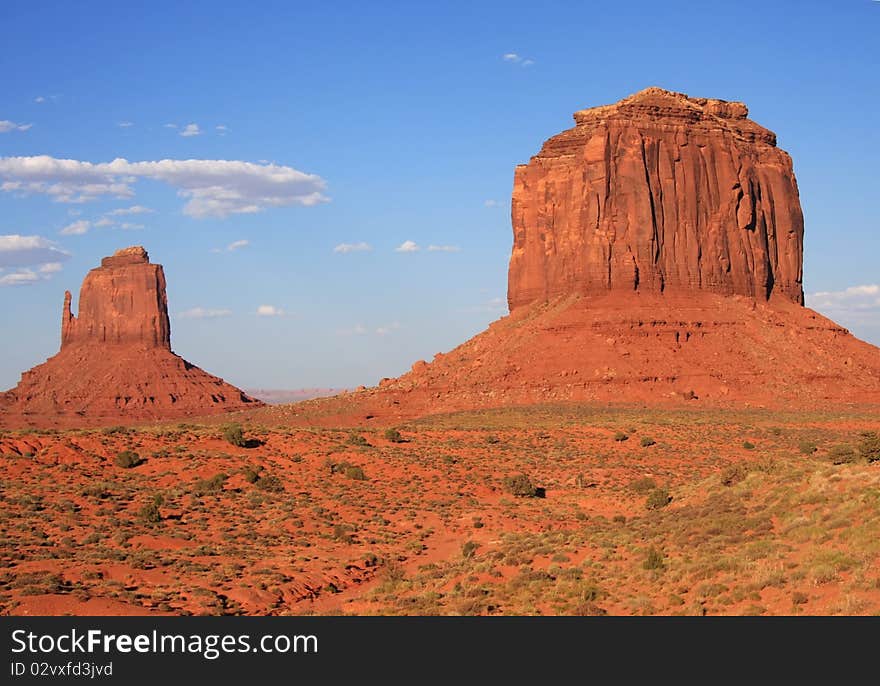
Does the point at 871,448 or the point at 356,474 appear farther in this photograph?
the point at 356,474

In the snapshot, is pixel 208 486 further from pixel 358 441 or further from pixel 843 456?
pixel 843 456

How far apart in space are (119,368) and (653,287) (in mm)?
79736

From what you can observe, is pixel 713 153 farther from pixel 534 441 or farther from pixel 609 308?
pixel 534 441

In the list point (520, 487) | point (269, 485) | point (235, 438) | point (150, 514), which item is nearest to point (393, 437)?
point (235, 438)

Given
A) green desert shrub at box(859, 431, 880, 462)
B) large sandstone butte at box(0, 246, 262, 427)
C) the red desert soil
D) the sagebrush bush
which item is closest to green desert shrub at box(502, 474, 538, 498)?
the red desert soil

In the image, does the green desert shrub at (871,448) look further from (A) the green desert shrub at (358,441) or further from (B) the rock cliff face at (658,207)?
(B) the rock cliff face at (658,207)

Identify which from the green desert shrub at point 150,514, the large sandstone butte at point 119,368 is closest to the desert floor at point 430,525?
the green desert shrub at point 150,514

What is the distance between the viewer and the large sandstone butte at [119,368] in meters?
124

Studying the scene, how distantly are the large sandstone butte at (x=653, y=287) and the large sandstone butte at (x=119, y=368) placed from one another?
5085 centimetres

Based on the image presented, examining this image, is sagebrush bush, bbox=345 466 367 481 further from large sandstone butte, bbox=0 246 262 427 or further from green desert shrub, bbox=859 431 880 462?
large sandstone butte, bbox=0 246 262 427

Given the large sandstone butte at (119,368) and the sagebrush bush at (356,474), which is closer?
the sagebrush bush at (356,474)

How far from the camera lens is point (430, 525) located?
33.9 meters

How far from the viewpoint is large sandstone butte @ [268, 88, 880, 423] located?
7275 cm
